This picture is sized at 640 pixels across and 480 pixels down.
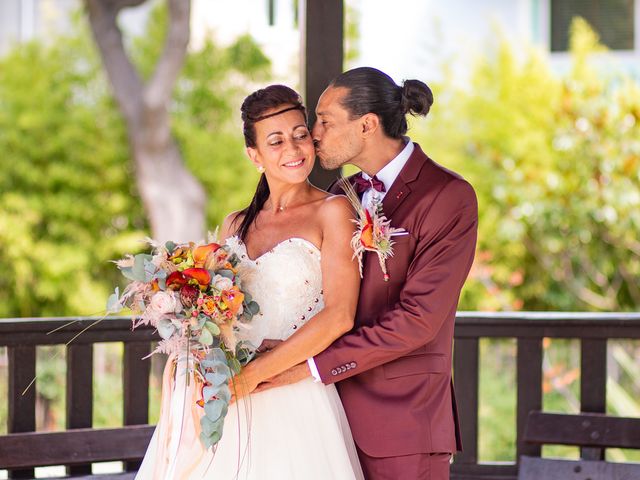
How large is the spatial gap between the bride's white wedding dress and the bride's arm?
85 millimetres

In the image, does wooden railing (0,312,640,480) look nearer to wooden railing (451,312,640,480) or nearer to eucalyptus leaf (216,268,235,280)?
wooden railing (451,312,640,480)

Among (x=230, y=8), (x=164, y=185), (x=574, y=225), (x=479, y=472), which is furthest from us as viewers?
(x=230, y=8)

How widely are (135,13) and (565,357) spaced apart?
559 centimetres

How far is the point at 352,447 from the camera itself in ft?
9.75

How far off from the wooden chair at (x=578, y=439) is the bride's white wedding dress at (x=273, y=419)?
1.30 m

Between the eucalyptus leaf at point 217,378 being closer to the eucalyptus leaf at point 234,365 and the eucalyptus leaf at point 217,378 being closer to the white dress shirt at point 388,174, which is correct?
the eucalyptus leaf at point 234,365

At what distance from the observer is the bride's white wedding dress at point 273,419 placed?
9.24 ft

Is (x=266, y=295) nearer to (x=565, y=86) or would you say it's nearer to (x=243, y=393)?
(x=243, y=393)

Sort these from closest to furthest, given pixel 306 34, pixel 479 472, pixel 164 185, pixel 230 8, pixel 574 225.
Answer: pixel 306 34
pixel 479 472
pixel 574 225
pixel 164 185
pixel 230 8

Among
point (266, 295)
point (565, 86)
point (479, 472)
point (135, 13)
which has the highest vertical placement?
point (135, 13)

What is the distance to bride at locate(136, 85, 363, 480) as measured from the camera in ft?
9.18

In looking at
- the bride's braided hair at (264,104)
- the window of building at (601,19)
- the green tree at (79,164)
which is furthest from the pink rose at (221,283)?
the window of building at (601,19)

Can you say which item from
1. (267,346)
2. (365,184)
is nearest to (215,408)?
(267,346)

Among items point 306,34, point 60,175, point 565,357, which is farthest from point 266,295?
point 60,175
